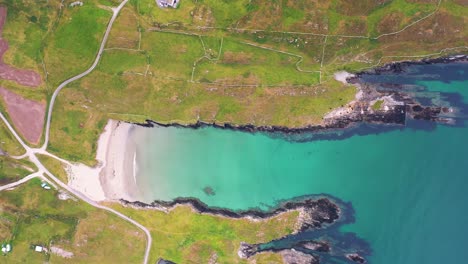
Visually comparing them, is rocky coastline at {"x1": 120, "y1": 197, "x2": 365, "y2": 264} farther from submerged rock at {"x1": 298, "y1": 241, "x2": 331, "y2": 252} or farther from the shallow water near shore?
the shallow water near shore

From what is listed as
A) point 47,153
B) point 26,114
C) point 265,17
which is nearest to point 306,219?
point 265,17

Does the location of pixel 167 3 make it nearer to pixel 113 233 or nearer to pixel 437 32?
pixel 113 233

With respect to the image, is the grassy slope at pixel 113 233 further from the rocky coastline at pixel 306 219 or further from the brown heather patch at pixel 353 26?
the brown heather patch at pixel 353 26

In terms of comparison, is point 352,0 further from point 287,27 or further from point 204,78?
point 204,78

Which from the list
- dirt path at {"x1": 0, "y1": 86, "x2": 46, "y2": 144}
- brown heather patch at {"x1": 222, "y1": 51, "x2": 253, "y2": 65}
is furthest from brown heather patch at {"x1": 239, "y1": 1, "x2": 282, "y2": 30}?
dirt path at {"x1": 0, "y1": 86, "x2": 46, "y2": 144}

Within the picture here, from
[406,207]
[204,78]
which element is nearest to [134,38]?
[204,78]
